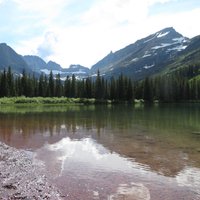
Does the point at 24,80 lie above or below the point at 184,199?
above

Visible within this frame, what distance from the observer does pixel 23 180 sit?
17.1 meters

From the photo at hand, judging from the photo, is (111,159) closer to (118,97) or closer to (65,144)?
(65,144)

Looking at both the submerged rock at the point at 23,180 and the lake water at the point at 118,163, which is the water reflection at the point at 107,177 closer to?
the lake water at the point at 118,163

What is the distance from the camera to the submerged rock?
1477cm

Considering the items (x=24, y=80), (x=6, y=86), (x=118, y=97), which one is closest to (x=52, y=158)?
(x=6, y=86)

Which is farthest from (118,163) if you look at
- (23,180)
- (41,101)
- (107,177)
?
(41,101)

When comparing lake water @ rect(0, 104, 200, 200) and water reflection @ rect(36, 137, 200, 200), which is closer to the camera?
water reflection @ rect(36, 137, 200, 200)

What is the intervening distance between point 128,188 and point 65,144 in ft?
47.4

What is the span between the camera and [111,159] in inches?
920

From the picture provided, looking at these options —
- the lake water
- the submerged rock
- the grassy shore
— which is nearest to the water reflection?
the lake water

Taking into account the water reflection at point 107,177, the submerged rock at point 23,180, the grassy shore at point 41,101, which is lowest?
the water reflection at point 107,177

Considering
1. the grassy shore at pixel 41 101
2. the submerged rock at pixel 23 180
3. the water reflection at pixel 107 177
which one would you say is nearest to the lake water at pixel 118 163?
the water reflection at pixel 107 177

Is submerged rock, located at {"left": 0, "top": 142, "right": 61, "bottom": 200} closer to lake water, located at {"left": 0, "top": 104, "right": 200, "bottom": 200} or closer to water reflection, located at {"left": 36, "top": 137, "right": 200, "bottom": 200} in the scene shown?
lake water, located at {"left": 0, "top": 104, "right": 200, "bottom": 200}

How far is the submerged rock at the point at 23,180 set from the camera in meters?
14.8
